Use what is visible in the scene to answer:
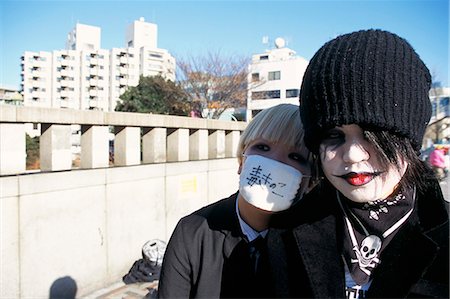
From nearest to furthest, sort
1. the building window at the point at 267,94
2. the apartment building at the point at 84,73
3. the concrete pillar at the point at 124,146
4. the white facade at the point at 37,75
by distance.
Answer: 1. the concrete pillar at the point at 124,146
2. the building window at the point at 267,94
3. the white facade at the point at 37,75
4. the apartment building at the point at 84,73

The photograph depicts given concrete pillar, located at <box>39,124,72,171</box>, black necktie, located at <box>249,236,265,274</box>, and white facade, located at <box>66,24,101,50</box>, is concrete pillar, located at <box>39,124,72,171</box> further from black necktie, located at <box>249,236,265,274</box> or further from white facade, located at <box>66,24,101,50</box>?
white facade, located at <box>66,24,101,50</box>

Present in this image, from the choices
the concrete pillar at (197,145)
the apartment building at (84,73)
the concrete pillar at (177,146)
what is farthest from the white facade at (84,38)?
the concrete pillar at (177,146)

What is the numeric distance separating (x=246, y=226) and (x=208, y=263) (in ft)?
0.62

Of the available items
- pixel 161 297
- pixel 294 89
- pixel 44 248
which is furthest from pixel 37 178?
pixel 294 89

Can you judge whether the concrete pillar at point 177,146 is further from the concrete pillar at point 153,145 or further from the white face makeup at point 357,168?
the white face makeup at point 357,168

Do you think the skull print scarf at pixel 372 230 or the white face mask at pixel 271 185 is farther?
the white face mask at pixel 271 185

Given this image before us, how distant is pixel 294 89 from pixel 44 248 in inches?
1337

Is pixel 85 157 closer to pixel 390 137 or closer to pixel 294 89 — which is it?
pixel 390 137

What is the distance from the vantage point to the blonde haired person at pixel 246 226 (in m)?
1.27

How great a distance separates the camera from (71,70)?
178ft

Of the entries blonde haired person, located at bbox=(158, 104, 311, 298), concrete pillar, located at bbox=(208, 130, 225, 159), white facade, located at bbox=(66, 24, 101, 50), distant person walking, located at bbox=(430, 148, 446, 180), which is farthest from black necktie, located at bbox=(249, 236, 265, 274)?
white facade, located at bbox=(66, 24, 101, 50)

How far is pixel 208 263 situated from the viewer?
1282 millimetres

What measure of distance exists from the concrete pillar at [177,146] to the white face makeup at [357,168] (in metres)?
4.50

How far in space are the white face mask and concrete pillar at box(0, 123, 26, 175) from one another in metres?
2.80
